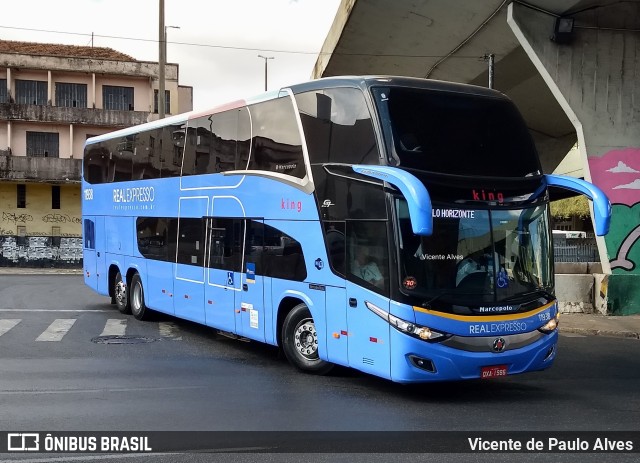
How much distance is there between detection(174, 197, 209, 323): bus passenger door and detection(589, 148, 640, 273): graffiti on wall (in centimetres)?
984

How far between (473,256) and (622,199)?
35.5 feet

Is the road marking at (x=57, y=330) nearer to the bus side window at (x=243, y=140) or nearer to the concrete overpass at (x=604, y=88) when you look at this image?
the bus side window at (x=243, y=140)

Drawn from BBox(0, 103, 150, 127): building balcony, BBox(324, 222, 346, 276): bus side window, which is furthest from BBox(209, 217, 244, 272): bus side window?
BBox(0, 103, 150, 127): building balcony

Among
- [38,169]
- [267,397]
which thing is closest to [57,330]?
[267,397]

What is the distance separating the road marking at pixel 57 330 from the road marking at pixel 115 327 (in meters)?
0.74

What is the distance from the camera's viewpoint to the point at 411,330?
8680mm

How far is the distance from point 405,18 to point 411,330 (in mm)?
14481

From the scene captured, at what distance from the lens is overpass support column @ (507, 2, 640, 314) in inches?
715

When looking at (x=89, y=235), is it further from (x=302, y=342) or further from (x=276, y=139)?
(x=302, y=342)

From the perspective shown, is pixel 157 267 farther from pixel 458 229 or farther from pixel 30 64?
pixel 30 64

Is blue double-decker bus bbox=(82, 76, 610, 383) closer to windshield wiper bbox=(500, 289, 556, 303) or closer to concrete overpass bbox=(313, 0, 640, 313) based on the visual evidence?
windshield wiper bbox=(500, 289, 556, 303)

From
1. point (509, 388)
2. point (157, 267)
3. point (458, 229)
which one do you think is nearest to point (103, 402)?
point (458, 229)

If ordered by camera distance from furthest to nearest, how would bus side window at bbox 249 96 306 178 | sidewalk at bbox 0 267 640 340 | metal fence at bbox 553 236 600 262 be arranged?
metal fence at bbox 553 236 600 262
sidewalk at bbox 0 267 640 340
bus side window at bbox 249 96 306 178

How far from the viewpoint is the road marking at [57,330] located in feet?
45.3
